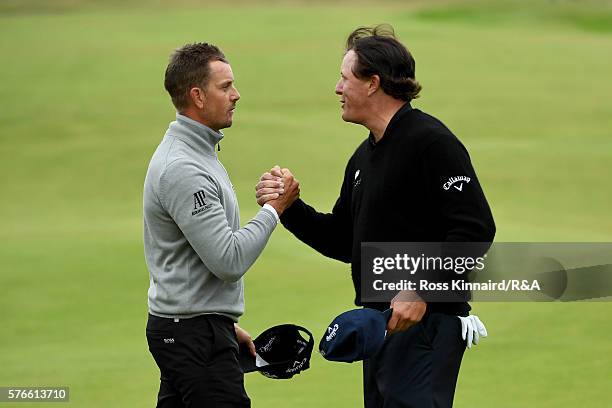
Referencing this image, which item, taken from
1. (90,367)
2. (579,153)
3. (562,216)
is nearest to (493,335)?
(90,367)

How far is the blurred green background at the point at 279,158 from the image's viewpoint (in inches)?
329

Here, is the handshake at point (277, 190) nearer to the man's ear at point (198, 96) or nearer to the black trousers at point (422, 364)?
the man's ear at point (198, 96)

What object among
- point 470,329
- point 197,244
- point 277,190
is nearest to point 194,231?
point 197,244

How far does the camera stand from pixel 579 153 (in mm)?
17828

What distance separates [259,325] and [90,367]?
1.54 metres

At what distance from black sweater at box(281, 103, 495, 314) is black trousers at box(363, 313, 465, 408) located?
80mm

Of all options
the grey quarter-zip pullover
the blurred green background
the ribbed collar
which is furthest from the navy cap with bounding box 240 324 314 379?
the blurred green background

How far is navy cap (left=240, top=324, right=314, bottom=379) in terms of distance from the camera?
16.8 ft

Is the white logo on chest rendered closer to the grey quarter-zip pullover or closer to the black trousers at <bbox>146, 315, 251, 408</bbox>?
the grey quarter-zip pullover

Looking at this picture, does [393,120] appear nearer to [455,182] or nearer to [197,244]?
[455,182]

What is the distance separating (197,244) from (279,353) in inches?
32.9

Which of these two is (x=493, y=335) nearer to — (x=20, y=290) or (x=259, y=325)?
(x=259, y=325)

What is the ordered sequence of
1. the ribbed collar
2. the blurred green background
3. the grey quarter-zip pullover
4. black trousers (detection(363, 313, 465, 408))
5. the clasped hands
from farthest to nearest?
the blurred green background < the ribbed collar < black trousers (detection(363, 313, 465, 408)) < the clasped hands < the grey quarter-zip pullover

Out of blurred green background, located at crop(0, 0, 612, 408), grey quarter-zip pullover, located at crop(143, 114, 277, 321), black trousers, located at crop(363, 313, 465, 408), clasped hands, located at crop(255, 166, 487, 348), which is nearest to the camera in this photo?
grey quarter-zip pullover, located at crop(143, 114, 277, 321)
